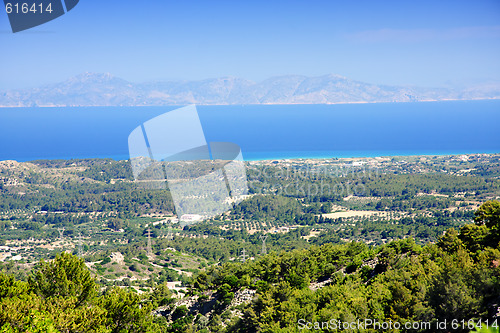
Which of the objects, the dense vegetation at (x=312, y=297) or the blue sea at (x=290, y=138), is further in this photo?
the blue sea at (x=290, y=138)

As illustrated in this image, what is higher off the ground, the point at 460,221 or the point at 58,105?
the point at 58,105

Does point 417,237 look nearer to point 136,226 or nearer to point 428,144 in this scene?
point 136,226

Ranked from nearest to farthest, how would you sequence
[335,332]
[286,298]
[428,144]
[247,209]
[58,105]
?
[335,332], [286,298], [247,209], [428,144], [58,105]

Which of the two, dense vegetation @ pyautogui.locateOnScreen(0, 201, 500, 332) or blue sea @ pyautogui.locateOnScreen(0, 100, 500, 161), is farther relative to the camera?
blue sea @ pyautogui.locateOnScreen(0, 100, 500, 161)

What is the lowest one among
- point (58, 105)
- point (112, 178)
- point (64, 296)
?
point (112, 178)

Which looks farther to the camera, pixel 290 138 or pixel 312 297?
pixel 290 138

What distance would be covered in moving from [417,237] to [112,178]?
38.7m

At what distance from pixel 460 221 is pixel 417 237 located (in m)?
6.20

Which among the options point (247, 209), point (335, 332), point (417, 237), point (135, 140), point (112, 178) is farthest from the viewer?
point (112, 178)

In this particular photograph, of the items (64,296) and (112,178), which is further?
(112,178)

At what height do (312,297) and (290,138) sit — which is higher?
(312,297)

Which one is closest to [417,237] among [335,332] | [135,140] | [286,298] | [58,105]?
[286,298]

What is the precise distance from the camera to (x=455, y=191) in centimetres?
4191

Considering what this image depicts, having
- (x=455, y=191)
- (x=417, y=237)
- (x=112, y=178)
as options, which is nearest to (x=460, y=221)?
(x=417, y=237)
